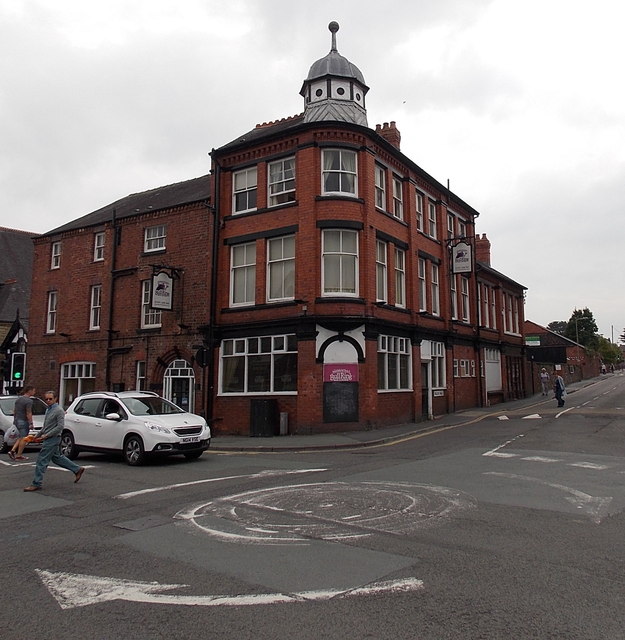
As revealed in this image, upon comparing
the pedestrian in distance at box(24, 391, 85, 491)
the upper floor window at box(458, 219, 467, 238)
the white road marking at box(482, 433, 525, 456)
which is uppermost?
the upper floor window at box(458, 219, 467, 238)

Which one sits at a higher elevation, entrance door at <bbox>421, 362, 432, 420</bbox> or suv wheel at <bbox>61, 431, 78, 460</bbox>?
entrance door at <bbox>421, 362, 432, 420</bbox>

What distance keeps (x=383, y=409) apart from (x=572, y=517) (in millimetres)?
13711

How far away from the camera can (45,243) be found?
29.1 m

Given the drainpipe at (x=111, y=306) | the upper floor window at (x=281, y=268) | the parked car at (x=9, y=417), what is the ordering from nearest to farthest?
the parked car at (x=9, y=417)
the upper floor window at (x=281, y=268)
the drainpipe at (x=111, y=306)

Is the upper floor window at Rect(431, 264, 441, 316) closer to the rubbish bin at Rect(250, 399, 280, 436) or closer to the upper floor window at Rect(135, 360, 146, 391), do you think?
the rubbish bin at Rect(250, 399, 280, 436)

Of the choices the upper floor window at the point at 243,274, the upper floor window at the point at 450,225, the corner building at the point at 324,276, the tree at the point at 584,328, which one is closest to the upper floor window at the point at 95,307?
the corner building at the point at 324,276

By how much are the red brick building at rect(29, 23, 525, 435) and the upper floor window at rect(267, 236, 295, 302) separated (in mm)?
50

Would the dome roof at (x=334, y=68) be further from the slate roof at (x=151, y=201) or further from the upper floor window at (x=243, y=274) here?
the upper floor window at (x=243, y=274)

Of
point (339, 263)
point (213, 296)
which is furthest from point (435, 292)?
point (213, 296)

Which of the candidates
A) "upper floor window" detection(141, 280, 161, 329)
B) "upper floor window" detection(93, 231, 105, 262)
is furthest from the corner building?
"upper floor window" detection(93, 231, 105, 262)

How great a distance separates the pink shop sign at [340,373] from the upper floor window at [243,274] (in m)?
4.37

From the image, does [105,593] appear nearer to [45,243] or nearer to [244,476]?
[244,476]

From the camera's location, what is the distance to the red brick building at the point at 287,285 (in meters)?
19.8

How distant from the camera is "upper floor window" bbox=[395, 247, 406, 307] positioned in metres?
22.9
